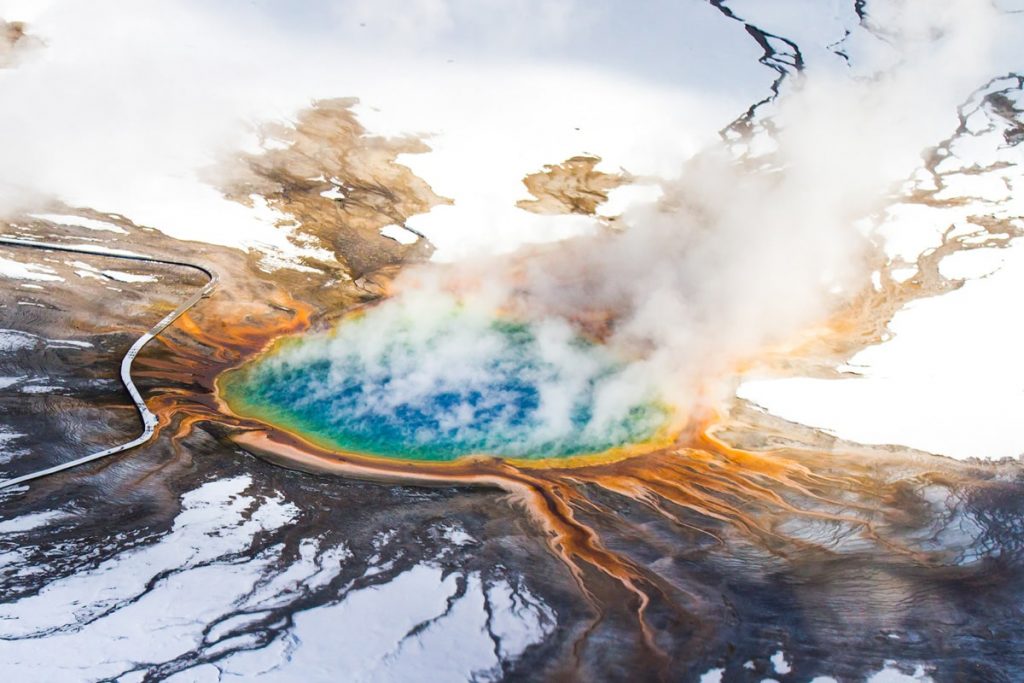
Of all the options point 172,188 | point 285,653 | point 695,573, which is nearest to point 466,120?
point 172,188

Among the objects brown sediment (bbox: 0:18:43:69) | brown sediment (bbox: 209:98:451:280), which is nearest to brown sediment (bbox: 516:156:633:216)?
brown sediment (bbox: 209:98:451:280)

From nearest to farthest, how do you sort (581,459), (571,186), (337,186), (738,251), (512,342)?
(581,459), (512,342), (738,251), (337,186), (571,186)

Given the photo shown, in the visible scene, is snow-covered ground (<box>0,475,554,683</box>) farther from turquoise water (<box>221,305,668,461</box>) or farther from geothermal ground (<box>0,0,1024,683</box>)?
turquoise water (<box>221,305,668,461</box>)

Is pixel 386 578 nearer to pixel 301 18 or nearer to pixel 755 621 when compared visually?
pixel 755 621

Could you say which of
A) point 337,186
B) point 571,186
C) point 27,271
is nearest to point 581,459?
point 571,186

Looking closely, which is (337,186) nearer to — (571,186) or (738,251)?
(571,186)

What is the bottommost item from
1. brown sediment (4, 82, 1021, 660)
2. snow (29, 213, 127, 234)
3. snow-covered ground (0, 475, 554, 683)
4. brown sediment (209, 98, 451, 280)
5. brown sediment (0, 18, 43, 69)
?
snow-covered ground (0, 475, 554, 683)

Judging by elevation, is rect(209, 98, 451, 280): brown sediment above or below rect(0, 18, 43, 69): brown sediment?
below
